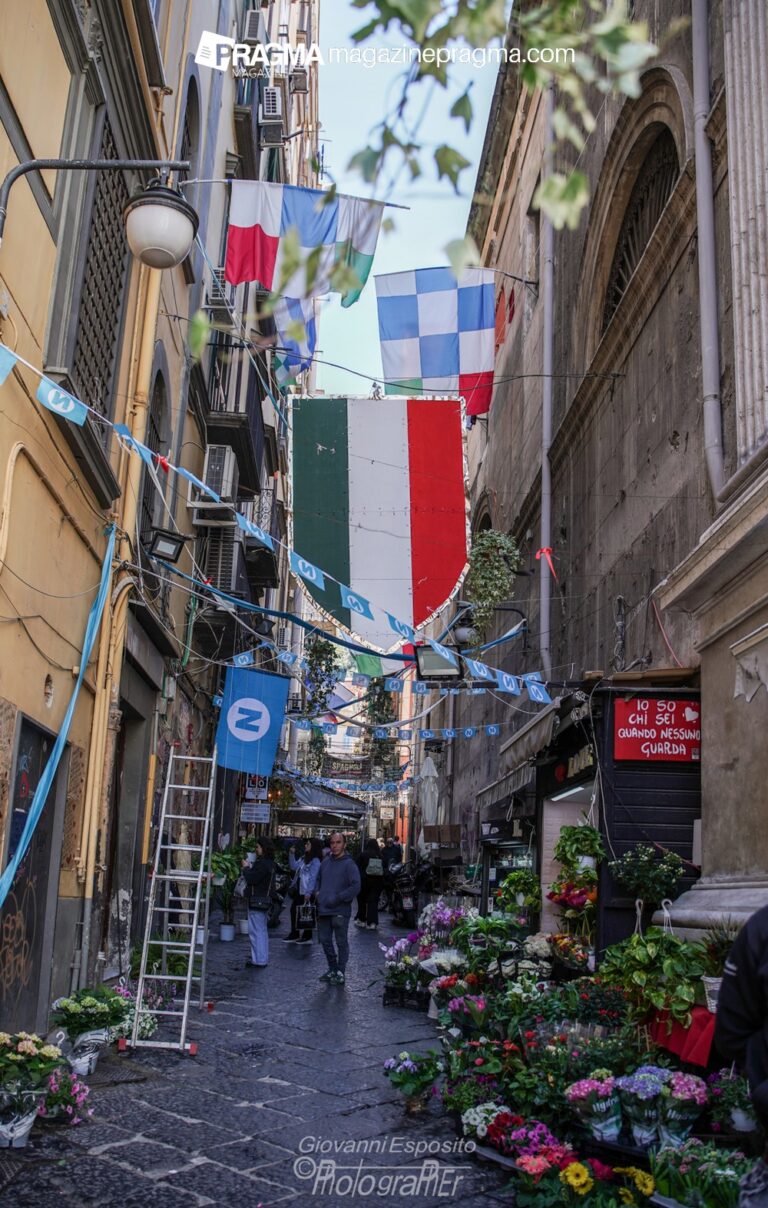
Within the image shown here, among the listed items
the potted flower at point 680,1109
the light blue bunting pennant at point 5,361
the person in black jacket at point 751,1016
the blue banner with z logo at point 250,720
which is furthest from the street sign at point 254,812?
the person in black jacket at point 751,1016

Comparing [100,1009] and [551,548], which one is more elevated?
[551,548]

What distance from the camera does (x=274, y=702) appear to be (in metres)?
14.4

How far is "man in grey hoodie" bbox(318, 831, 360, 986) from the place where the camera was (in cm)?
1262

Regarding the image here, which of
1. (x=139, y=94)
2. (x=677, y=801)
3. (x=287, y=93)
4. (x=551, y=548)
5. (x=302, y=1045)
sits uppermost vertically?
(x=287, y=93)

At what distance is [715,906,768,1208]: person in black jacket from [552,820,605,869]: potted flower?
5.14m

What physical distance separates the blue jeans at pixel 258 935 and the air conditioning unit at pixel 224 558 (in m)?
5.30

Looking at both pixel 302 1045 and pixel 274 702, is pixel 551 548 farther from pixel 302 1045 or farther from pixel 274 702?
pixel 302 1045

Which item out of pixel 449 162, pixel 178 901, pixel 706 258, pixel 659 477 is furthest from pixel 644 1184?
pixel 178 901

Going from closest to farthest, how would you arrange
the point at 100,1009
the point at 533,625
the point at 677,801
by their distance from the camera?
the point at 100,1009 < the point at 677,801 < the point at 533,625

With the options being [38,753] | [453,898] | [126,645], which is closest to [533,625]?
[453,898]

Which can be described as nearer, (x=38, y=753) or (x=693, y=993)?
(x=693, y=993)

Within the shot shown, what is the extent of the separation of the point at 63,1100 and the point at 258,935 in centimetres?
821

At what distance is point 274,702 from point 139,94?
749 cm

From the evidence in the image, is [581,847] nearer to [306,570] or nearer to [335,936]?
[306,570]
